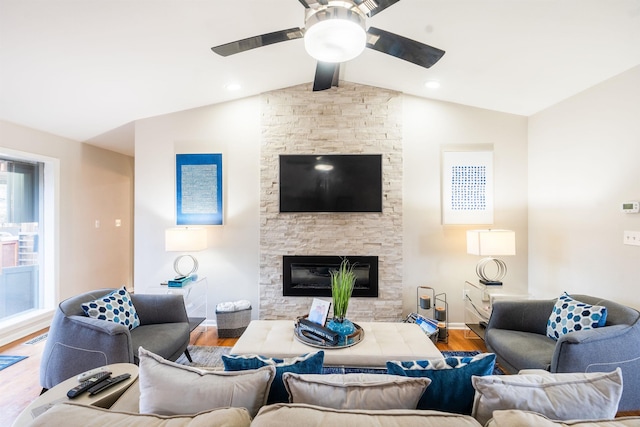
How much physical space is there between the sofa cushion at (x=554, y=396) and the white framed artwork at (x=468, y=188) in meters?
2.60

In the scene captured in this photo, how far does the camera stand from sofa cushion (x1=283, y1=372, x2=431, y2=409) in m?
0.92

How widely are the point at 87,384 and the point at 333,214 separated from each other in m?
2.63

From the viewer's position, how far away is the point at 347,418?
2.65 feet

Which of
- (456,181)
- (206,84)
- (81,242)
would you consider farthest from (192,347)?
(456,181)

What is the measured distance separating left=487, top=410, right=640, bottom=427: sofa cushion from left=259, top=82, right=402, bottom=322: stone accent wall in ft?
8.63

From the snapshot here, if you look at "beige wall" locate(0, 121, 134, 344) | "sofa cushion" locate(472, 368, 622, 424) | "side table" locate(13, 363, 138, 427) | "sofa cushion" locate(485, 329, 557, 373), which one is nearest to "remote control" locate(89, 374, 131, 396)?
"side table" locate(13, 363, 138, 427)

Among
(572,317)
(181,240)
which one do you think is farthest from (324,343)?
(181,240)

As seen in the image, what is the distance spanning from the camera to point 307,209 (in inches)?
137

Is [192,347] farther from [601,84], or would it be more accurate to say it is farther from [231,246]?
[601,84]

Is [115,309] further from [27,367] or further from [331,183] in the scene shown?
[331,183]

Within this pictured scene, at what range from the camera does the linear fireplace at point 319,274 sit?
3.46m

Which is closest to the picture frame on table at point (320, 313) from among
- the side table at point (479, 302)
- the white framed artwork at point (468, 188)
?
the side table at point (479, 302)

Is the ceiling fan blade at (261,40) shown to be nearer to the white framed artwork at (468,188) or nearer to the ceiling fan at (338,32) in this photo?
the ceiling fan at (338,32)

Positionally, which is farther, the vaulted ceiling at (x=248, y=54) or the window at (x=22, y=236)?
the window at (x=22, y=236)
